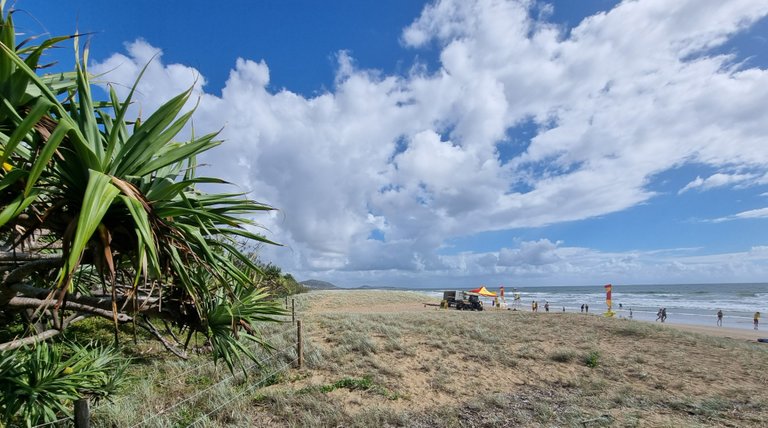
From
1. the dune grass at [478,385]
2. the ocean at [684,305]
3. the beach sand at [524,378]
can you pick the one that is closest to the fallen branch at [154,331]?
the dune grass at [478,385]

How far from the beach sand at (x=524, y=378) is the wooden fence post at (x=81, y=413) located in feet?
8.89

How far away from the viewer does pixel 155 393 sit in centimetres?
637

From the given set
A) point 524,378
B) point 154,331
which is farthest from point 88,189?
point 524,378

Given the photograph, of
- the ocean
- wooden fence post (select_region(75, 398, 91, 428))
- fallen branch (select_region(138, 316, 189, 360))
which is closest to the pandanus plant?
wooden fence post (select_region(75, 398, 91, 428))

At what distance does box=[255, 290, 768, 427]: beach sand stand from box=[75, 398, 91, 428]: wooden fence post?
271cm

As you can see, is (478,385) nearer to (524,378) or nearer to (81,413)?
(524,378)

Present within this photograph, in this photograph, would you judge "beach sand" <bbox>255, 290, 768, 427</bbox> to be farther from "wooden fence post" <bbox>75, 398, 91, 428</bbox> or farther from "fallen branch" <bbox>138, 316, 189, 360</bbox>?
"wooden fence post" <bbox>75, 398, 91, 428</bbox>

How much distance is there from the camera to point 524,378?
8766 millimetres

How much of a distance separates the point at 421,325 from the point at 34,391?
12.5 metres

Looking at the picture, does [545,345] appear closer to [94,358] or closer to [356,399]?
[356,399]

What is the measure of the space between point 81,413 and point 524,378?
322 inches

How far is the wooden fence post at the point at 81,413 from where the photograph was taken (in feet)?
11.1

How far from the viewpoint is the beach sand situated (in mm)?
6195

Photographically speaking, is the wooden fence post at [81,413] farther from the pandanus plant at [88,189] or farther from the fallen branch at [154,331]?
the fallen branch at [154,331]
